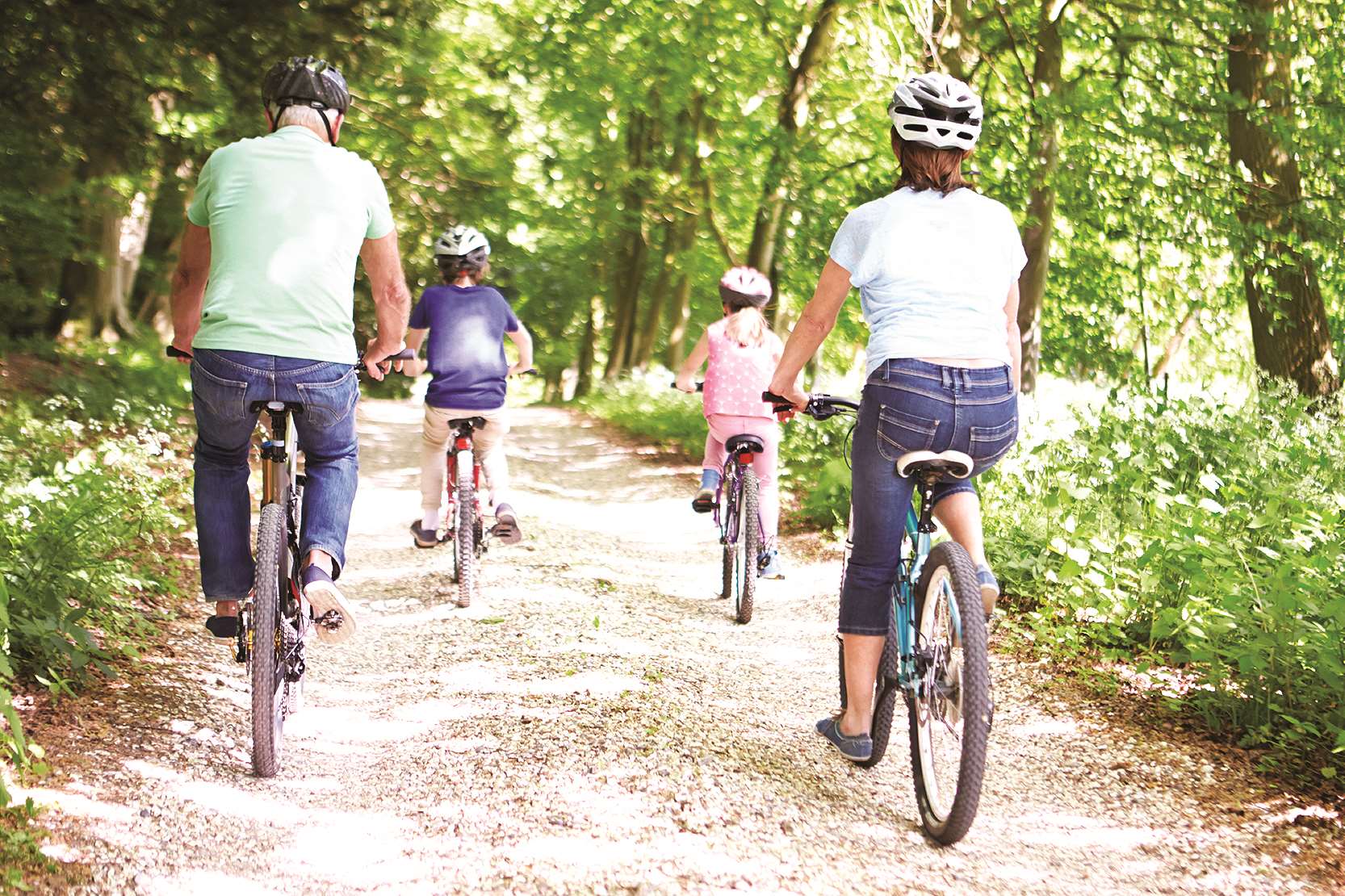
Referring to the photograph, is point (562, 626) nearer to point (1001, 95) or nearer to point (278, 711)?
point (278, 711)

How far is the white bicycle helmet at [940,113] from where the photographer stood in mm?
3816

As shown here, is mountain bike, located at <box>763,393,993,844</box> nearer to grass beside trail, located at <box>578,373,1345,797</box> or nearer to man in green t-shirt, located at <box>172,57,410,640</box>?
grass beside trail, located at <box>578,373,1345,797</box>

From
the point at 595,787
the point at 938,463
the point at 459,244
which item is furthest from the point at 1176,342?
the point at 595,787

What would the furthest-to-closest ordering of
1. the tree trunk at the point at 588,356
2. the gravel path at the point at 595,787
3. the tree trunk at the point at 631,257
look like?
the tree trunk at the point at 588,356
the tree trunk at the point at 631,257
the gravel path at the point at 595,787

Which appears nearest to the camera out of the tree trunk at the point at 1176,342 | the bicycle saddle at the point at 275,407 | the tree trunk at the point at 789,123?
the bicycle saddle at the point at 275,407

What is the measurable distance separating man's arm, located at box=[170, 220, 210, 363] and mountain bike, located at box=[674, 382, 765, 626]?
3470mm

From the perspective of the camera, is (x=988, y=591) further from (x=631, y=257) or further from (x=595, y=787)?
(x=631, y=257)

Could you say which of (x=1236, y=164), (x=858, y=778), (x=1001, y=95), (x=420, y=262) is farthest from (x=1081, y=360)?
(x=858, y=778)

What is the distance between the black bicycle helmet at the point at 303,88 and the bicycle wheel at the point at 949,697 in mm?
2722

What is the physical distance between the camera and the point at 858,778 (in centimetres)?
454

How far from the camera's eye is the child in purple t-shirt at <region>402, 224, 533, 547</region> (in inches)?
295

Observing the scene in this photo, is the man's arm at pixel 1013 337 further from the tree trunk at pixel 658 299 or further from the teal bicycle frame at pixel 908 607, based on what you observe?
the tree trunk at pixel 658 299

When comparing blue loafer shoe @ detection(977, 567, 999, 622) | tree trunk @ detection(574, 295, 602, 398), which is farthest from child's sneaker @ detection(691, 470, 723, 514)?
tree trunk @ detection(574, 295, 602, 398)

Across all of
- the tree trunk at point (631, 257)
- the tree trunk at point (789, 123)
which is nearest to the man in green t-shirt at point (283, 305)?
the tree trunk at point (789, 123)
